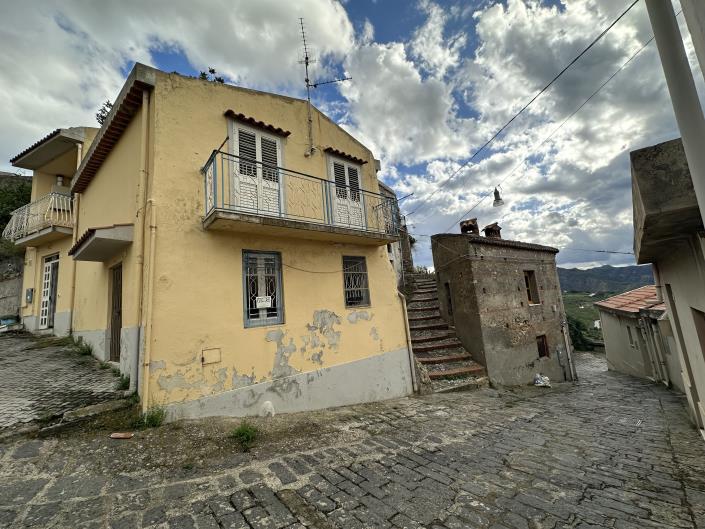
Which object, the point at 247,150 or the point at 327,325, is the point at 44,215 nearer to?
the point at 247,150

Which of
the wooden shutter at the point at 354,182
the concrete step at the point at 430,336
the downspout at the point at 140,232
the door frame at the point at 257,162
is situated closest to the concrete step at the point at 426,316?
the concrete step at the point at 430,336

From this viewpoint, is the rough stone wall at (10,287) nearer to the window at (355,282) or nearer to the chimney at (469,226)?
the window at (355,282)

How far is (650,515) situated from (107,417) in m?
7.02

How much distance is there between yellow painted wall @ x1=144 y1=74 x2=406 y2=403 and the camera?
212 inches

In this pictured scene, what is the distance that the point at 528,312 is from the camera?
1257cm

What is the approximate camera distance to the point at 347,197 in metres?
8.77

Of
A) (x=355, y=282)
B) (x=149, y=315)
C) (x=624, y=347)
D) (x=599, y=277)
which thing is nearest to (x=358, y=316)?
(x=355, y=282)

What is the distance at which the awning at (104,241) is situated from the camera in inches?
235

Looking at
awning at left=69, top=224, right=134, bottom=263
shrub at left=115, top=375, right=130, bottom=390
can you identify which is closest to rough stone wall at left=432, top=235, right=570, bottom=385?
shrub at left=115, top=375, right=130, bottom=390

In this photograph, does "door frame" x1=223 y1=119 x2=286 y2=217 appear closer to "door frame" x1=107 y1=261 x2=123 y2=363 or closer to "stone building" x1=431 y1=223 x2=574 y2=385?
"door frame" x1=107 y1=261 x2=123 y2=363

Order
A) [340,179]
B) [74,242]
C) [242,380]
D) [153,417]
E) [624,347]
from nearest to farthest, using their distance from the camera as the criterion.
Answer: [153,417] < [242,380] < [340,179] < [74,242] < [624,347]

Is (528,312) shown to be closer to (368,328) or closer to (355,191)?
(368,328)

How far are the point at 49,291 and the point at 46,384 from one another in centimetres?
773

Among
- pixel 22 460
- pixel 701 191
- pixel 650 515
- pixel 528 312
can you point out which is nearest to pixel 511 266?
pixel 528 312
